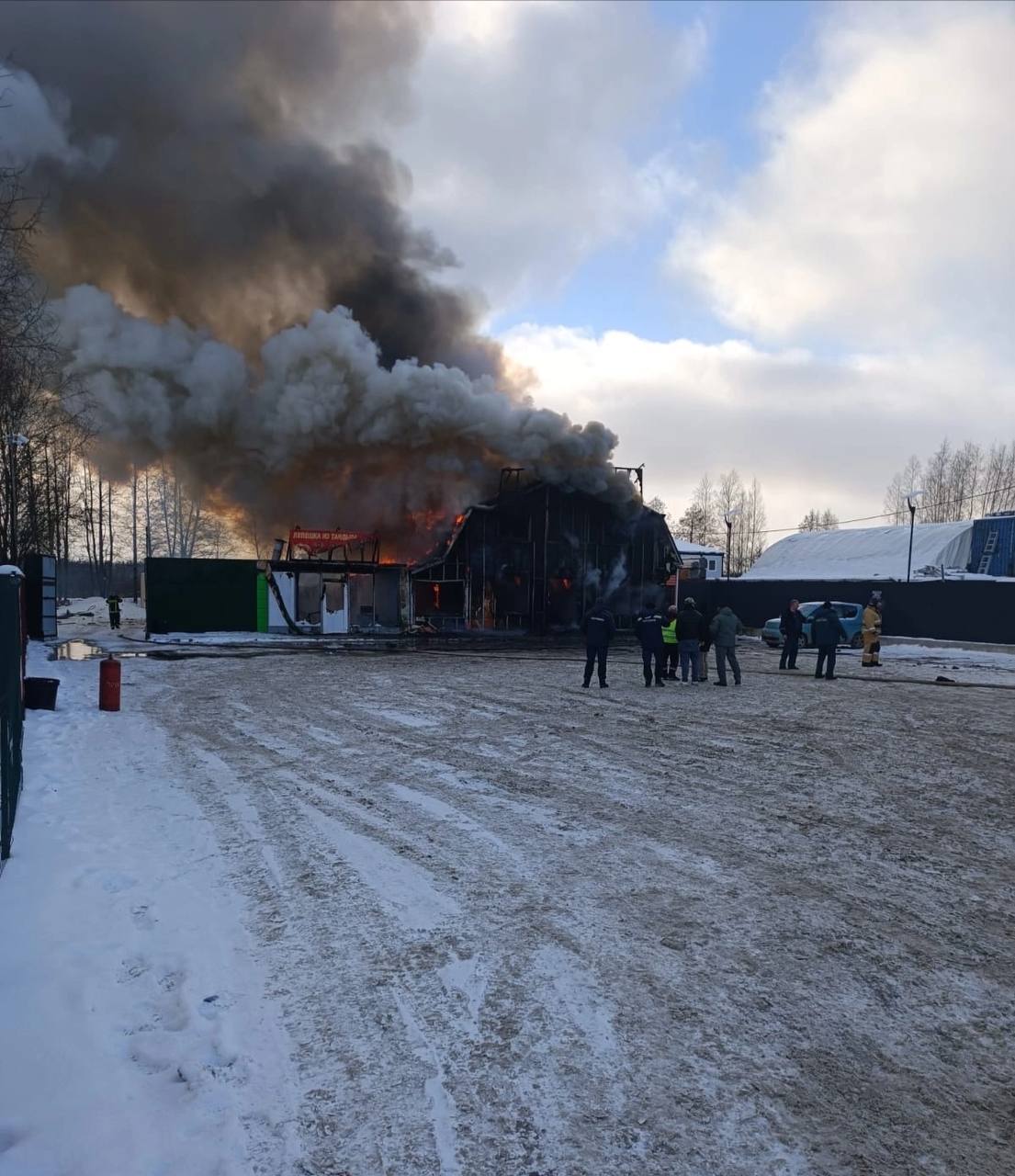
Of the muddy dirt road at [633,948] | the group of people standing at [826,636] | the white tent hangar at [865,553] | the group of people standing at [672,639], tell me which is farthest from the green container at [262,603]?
the white tent hangar at [865,553]

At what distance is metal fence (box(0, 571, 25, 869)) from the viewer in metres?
4.98

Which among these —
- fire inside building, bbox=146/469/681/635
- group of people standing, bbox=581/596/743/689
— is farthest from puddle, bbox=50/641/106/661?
group of people standing, bbox=581/596/743/689

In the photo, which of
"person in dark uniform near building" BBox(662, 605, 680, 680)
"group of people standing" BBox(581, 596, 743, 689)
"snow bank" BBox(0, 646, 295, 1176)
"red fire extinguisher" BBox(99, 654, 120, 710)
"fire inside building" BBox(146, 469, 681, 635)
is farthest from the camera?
"fire inside building" BBox(146, 469, 681, 635)

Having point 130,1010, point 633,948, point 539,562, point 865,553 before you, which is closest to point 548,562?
Result: point 539,562

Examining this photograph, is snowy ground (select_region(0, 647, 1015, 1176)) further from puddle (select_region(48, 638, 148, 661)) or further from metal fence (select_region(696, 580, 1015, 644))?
metal fence (select_region(696, 580, 1015, 644))

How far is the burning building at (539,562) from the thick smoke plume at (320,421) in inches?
46.4

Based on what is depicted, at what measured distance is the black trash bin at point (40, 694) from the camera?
10.4 metres

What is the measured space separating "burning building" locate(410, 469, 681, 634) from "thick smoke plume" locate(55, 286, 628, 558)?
1.18 m

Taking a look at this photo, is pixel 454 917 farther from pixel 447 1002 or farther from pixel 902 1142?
pixel 902 1142

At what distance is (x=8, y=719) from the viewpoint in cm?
543

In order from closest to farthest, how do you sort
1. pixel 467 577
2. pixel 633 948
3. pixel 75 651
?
pixel 633 948
pixel 75 651
pixel 467 577

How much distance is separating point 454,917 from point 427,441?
83.9ft

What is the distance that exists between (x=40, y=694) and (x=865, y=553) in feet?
158

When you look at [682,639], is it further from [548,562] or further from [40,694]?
[548,562]
